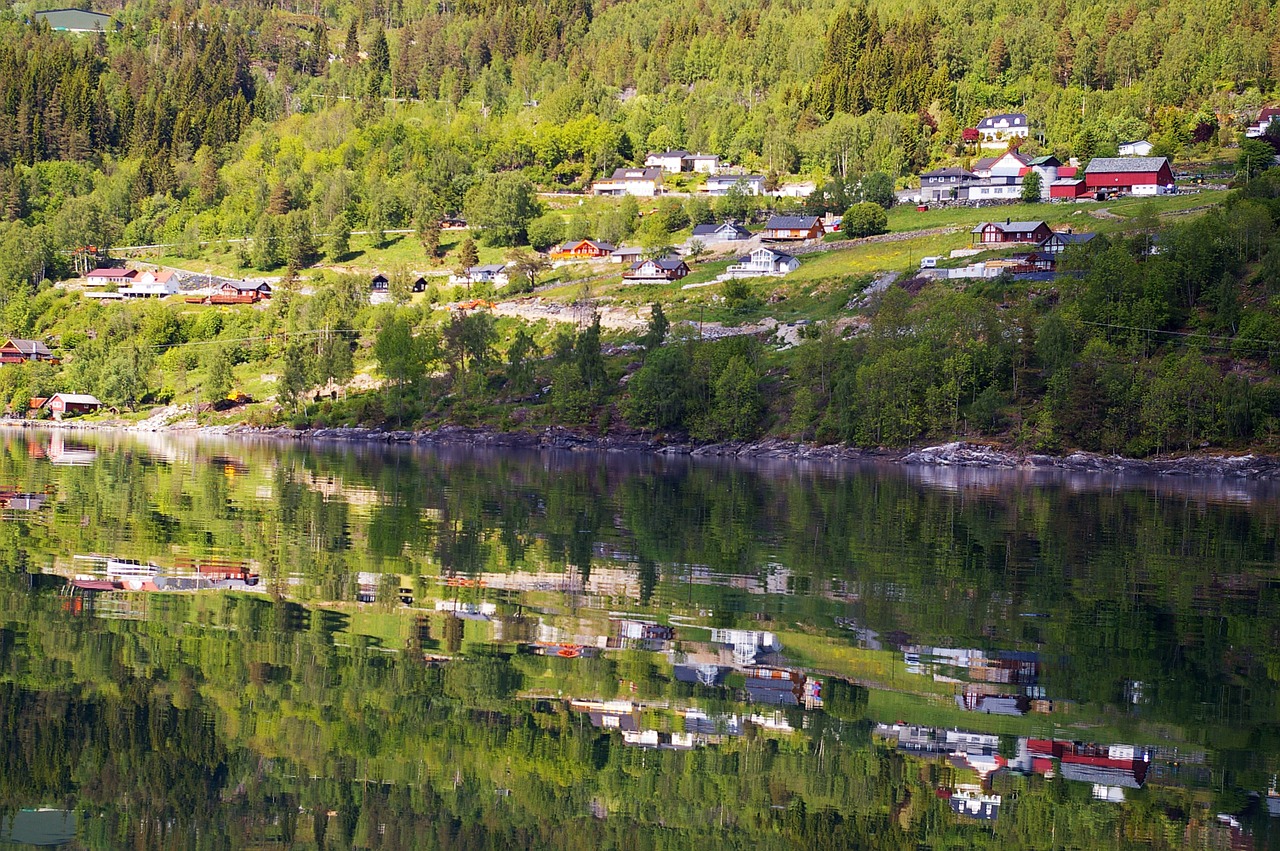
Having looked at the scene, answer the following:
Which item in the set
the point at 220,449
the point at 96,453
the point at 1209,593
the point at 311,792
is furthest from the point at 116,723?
the point at 220,449

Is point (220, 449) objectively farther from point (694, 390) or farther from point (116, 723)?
point (116, 723)

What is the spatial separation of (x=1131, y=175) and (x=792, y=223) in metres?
37.7

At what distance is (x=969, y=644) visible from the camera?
2222 cm

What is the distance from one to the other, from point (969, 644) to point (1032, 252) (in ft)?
335

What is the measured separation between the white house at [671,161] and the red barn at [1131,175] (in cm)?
6698

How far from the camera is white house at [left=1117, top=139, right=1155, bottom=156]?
156m

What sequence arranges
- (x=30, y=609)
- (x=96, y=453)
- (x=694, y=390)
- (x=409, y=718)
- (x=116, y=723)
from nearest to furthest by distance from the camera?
(x=116, y=723) → (x=409, y=718) → (x=30, y=609) → (x=96, y=453) → (x=694, y=390)

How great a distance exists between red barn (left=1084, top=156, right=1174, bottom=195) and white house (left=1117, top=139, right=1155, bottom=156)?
43.3ft

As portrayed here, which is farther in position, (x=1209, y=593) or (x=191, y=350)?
(x=191, y=350)

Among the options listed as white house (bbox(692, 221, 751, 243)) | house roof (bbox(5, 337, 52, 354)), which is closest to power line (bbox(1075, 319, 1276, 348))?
white house (bbox(692, 221, 751, 243))

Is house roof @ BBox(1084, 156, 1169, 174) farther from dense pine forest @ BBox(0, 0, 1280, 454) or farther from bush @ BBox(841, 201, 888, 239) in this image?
bush @ BBox(841, 201, 888, 239)

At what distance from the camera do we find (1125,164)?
141500 millimetres

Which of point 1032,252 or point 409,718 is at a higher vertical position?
point 409,718

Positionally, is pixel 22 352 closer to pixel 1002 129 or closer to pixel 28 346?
pixel 28 346
